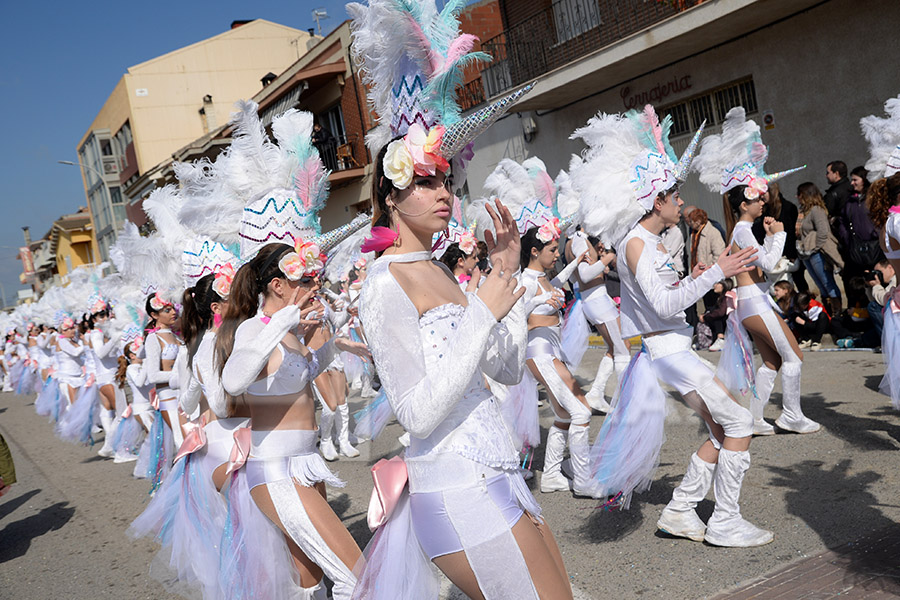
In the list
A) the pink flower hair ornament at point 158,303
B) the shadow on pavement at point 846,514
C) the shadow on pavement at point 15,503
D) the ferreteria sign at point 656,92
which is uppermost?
the ferreteria sign at point 656,92

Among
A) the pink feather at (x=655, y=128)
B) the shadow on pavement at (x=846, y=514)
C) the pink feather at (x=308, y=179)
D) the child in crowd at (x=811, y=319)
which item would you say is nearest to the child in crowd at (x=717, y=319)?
the child in crowd at (x=811, y=319)

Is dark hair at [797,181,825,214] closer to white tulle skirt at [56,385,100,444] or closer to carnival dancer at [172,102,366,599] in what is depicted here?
carnival dancer at [172,102,366,599]

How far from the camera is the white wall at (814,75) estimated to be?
10203 mm

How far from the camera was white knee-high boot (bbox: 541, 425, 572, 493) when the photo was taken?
5.97 m

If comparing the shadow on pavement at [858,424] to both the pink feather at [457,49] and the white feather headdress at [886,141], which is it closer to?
the white feather headdress at [886,141]

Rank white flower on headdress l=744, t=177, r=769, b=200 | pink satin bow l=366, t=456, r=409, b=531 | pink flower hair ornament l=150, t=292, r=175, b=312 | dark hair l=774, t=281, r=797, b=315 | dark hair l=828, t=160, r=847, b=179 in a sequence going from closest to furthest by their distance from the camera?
pink satin bow l=366, t=456, r=409, b=531 → white flower on headdress l=744, t=177, r=769, b=200 → pink flower hair ornament l=150, t=292, r=175, b=312 → dark hair l=828, t=160, r=847, b=179 → dark hair l=774, t=281, r=797, b=315

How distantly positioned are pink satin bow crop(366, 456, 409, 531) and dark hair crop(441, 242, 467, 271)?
15.0 ft

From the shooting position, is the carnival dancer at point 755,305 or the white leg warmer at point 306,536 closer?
the white leg warmer at point 306,536

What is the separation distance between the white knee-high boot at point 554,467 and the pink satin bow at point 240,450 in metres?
2.94

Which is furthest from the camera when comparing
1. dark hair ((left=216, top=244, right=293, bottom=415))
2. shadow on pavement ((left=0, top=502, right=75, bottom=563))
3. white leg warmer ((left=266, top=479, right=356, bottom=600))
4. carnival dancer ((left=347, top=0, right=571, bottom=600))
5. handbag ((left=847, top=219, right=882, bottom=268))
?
handbag ((left=847, top=219, right=882, bottom=268))

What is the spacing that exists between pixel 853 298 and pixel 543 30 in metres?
9.49

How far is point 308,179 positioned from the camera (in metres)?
4.65

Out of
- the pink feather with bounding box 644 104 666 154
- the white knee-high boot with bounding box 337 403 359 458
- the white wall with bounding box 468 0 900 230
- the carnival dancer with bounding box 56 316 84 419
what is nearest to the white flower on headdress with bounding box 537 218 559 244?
the pink feather with bounding box 644 104 666 154

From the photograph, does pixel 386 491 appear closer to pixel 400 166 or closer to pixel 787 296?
pixel 400 166
